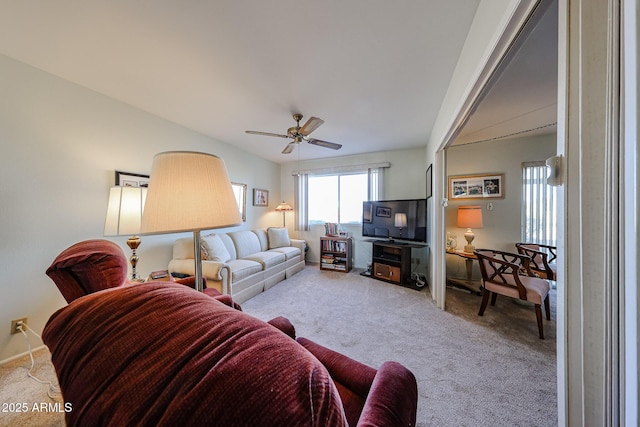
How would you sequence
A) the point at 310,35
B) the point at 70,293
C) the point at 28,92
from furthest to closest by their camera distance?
1. the point at 28,92
2. the point at 310,35
3. the point at 70,293

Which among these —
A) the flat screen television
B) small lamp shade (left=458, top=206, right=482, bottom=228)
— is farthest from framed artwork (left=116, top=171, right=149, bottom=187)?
small lamp shade (left=458, top=206, right=482, bottom=228)

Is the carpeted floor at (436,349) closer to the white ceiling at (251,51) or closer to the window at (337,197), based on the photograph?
the window at (337,197)

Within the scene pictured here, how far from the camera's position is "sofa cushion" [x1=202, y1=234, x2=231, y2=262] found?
9.10ft

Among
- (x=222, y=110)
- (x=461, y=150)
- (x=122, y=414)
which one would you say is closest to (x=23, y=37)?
(x=222, y=110)

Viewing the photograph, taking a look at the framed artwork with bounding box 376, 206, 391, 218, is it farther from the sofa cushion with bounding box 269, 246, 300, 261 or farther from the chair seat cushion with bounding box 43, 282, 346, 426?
the chair seat cushion with bounding box 43, 282, 346, 426

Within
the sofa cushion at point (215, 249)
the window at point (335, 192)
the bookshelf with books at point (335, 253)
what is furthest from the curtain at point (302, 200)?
the sofa cushion at point (215, 249)

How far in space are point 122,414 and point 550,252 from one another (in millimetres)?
4508

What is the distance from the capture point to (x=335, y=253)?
167 inches

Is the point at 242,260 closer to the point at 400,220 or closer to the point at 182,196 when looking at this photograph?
the point at 182,196

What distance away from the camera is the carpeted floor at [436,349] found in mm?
1266

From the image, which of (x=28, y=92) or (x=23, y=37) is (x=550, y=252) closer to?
(x=23, y=37)

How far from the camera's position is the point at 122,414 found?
13.2 inches

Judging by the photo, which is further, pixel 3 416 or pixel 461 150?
pixel 461 150

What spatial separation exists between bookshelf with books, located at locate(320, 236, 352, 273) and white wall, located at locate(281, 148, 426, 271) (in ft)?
1.02
